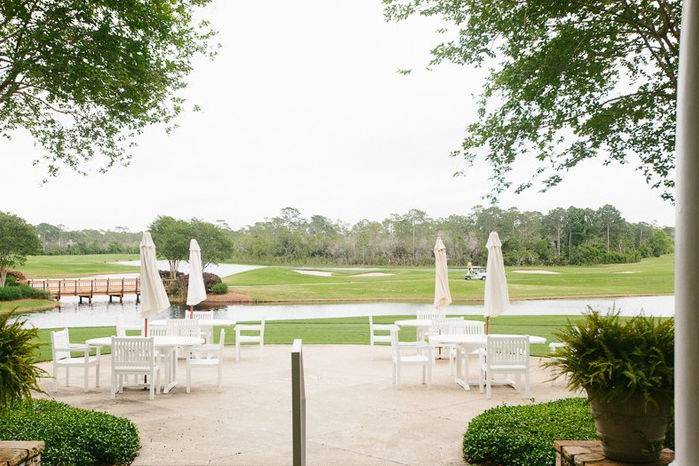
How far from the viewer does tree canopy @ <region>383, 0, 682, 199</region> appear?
10.8 m

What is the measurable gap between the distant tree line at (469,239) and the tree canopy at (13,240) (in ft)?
68.1

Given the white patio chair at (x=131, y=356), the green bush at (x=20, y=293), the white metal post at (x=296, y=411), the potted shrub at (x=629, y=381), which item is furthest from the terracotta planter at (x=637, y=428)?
the green bush at (x=20, y=293)

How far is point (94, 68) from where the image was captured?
10969 millimetres

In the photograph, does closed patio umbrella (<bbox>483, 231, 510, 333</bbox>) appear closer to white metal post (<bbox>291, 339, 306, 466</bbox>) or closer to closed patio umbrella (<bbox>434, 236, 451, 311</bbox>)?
closed patio umbrella (<bbox>434, 236, 451, 311</bbox>)

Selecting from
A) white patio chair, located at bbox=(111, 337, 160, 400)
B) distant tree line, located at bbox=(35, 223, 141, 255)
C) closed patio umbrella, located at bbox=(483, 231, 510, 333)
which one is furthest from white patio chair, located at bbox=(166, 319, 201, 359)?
distant tree line, located at bbox=(35, 223, 141, 255)

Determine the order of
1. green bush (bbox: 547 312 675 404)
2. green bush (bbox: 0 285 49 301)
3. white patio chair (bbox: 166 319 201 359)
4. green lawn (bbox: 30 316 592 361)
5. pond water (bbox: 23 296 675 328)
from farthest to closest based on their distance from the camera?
green bush (bbox: 0 285 49 301), pond water (bbox: 23 296 675 328), green lawn (bbox: 30 316 592 361), white patio chair (bbox: 166 319 201 359), green bush (bbox: 547 312 675 404)

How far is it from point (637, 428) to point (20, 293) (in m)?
34.0

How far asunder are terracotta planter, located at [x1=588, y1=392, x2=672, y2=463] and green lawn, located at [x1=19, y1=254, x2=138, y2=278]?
5845cm

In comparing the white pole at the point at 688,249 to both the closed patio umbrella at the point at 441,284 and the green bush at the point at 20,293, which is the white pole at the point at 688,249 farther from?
the green bush at the point at 20,293

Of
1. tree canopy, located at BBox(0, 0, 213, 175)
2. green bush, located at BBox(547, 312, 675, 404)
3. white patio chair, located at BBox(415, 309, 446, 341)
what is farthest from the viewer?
white patio chair, located at BBox(415, 309, 446, 341)

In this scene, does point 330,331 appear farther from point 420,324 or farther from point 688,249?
point 688,249

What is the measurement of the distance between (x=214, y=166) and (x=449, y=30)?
70069mm

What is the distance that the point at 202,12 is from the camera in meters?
13.6

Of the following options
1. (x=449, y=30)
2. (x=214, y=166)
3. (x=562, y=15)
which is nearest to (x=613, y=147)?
(x=562, y=15)
